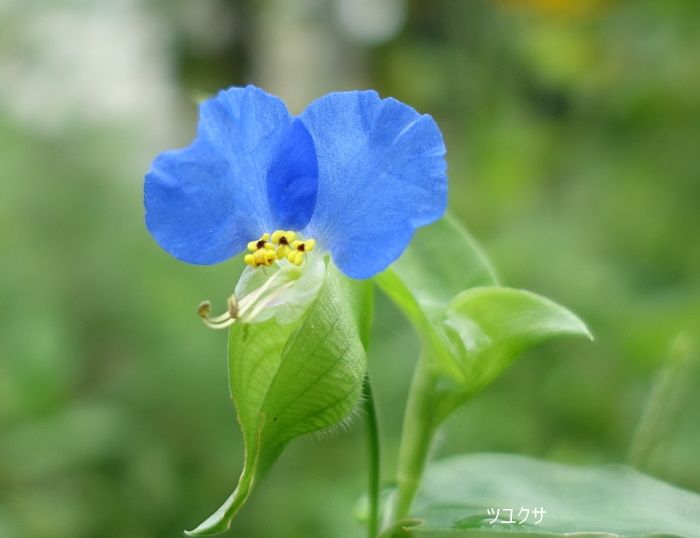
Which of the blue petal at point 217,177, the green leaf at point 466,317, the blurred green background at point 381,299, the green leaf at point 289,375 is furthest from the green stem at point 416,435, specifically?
the blurred green background at point 381,299

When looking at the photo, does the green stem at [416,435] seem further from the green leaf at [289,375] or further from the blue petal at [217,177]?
the blue petal at [217,177]

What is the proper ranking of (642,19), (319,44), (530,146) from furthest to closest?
1. (319,44)
2. (642,19)
3. (530,146)

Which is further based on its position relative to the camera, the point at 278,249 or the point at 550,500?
the point at 550,500

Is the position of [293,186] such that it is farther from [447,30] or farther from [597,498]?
[447,30]

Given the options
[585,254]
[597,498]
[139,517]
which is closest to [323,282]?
[597,498]

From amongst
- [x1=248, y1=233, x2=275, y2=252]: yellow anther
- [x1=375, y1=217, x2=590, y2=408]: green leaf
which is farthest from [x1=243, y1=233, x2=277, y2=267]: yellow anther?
[x1=375, y1=217, x2=590, y2=408]: green leaf

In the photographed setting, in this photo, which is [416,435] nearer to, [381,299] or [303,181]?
[303,181]

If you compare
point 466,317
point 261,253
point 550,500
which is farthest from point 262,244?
point 550,500
